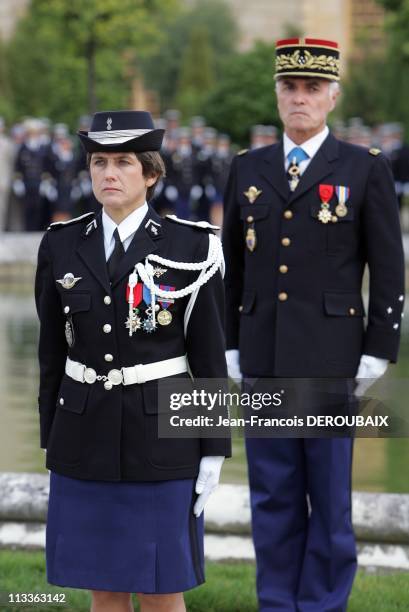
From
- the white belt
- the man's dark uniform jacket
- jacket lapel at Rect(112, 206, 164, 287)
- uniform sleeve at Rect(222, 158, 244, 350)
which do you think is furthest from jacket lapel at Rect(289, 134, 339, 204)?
the white belt

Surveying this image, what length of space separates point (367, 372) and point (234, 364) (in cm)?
51

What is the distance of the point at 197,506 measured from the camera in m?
4.08

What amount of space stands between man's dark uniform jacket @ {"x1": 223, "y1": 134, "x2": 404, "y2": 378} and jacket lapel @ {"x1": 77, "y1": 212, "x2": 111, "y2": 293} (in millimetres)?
1099

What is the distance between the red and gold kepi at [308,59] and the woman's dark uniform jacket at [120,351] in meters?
1.09

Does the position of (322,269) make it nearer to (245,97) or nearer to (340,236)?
(340,236)

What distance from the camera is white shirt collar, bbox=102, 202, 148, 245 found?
4.07 meters

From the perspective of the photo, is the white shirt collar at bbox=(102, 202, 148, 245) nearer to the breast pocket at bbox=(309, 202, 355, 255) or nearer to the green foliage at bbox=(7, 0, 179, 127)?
the breast pocket at bbox=(309, 202, 355, 255)

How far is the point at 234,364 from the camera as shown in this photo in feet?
17.2

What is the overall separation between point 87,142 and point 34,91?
43084mm

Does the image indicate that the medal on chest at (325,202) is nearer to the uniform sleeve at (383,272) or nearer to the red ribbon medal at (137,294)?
the uniform sleeve at (383,272)

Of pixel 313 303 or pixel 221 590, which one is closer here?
pixel 313 303

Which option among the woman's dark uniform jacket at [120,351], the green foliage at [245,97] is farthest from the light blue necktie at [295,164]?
the green foliage at [245,97]

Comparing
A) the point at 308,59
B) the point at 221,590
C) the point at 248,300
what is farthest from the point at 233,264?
the point at 221,590

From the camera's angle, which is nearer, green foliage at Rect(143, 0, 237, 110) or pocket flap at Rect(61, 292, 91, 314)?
pocket flap at Rect(61, 292, 91, 314)
